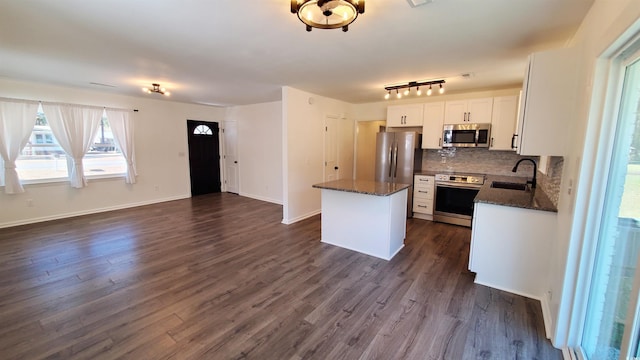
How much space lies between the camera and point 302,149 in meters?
4.90

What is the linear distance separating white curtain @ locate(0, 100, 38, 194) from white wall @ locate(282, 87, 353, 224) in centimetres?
437

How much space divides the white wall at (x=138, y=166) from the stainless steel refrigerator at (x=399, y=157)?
478 cm

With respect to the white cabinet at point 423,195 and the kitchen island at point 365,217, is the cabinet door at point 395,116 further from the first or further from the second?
the kitchen island at point 365,217

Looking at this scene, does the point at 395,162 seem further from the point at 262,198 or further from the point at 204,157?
the point at 204,157

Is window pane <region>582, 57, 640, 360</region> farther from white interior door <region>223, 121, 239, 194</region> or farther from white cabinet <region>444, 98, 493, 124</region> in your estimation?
white interior door <region>223, 121, 239, 194</region>

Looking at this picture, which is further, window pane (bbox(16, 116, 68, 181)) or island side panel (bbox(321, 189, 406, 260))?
window pane (bbox(16, 116, 68, 181))

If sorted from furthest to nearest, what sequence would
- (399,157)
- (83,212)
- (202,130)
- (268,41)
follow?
(202,130), (83,212), (399,157), (268,41)

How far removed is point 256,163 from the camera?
6773 millimetres

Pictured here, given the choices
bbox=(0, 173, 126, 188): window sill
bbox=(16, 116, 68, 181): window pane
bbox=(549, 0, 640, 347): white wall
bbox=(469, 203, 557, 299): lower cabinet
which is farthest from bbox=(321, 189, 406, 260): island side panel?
bbox=(16, 116, 68, 181): window pane

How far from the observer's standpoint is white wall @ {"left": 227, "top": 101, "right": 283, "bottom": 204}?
6270 millimetres

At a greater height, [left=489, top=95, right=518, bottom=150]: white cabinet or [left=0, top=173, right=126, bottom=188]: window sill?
[left=489, top=95, right=518, bottom=150]: white cabinet

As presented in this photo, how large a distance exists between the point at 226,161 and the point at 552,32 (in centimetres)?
721

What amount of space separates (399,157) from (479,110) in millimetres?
1549

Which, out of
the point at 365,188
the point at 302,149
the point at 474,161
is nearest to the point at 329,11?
the point at 365,188
